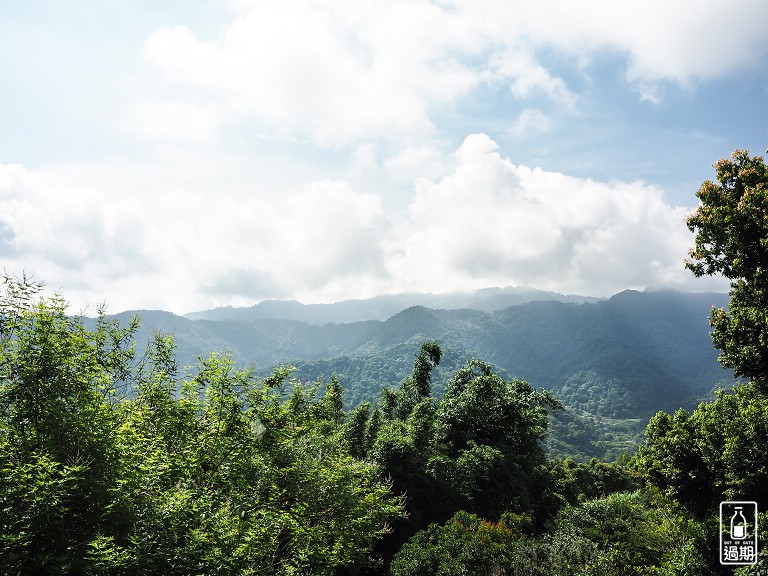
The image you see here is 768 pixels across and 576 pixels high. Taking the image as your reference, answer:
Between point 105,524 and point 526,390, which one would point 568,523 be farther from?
point 105,524

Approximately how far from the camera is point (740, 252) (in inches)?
595

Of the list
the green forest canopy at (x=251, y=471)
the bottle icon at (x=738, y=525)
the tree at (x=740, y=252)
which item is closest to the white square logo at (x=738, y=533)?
the bottle icon at (x=738, y=525)

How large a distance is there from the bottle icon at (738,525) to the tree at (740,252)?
4.89 meters

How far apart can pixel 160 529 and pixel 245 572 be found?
3636 mm

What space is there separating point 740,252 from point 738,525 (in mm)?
9973

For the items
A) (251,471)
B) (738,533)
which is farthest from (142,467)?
(738,533)

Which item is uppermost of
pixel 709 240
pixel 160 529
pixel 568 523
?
pixel 709 240

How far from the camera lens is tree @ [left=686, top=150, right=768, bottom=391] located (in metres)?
14.7

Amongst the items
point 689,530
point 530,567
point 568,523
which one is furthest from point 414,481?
point 689,530

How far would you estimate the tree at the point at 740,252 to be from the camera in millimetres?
14680

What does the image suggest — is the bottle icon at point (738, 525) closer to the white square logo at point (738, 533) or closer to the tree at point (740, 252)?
the white square logo at point (738, 533)

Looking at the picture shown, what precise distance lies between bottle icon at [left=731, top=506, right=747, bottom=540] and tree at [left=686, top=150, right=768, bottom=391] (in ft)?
16.0

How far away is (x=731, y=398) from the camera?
17.2 metres

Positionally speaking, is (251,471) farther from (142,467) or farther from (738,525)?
(738,525)
